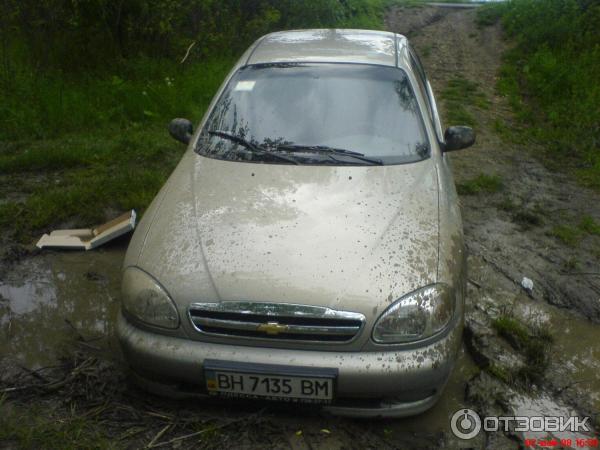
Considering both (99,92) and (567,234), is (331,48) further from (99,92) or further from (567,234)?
(99,92)

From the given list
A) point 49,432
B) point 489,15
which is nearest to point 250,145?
point 49,432

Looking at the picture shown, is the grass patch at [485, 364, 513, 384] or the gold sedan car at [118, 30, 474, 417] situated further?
the grass patch at [485, 364, 513, 384]

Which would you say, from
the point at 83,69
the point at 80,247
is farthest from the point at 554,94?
the point at 80,247

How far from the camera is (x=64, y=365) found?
3.14 m

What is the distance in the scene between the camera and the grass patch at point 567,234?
478cm

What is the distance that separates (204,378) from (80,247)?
7.46 ft

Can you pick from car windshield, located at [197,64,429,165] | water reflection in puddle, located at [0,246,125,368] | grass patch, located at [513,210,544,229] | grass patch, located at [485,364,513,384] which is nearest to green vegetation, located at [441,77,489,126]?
grass patch, located at [513,210,544,229]

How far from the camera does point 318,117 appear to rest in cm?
368

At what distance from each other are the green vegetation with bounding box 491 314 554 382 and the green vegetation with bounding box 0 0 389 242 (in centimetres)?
296

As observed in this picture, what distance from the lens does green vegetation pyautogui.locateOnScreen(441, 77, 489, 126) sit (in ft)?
25.8

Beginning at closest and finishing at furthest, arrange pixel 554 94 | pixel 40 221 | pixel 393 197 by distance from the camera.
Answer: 1. pixel 393 197
2. pixel 40 221
3. pixel 554 94

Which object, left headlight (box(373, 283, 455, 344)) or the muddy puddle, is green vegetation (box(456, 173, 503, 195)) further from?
left headlight (box(373, 283, 455, 344))

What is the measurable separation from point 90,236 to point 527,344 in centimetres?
310

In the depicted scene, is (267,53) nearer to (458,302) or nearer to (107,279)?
(107,279)
